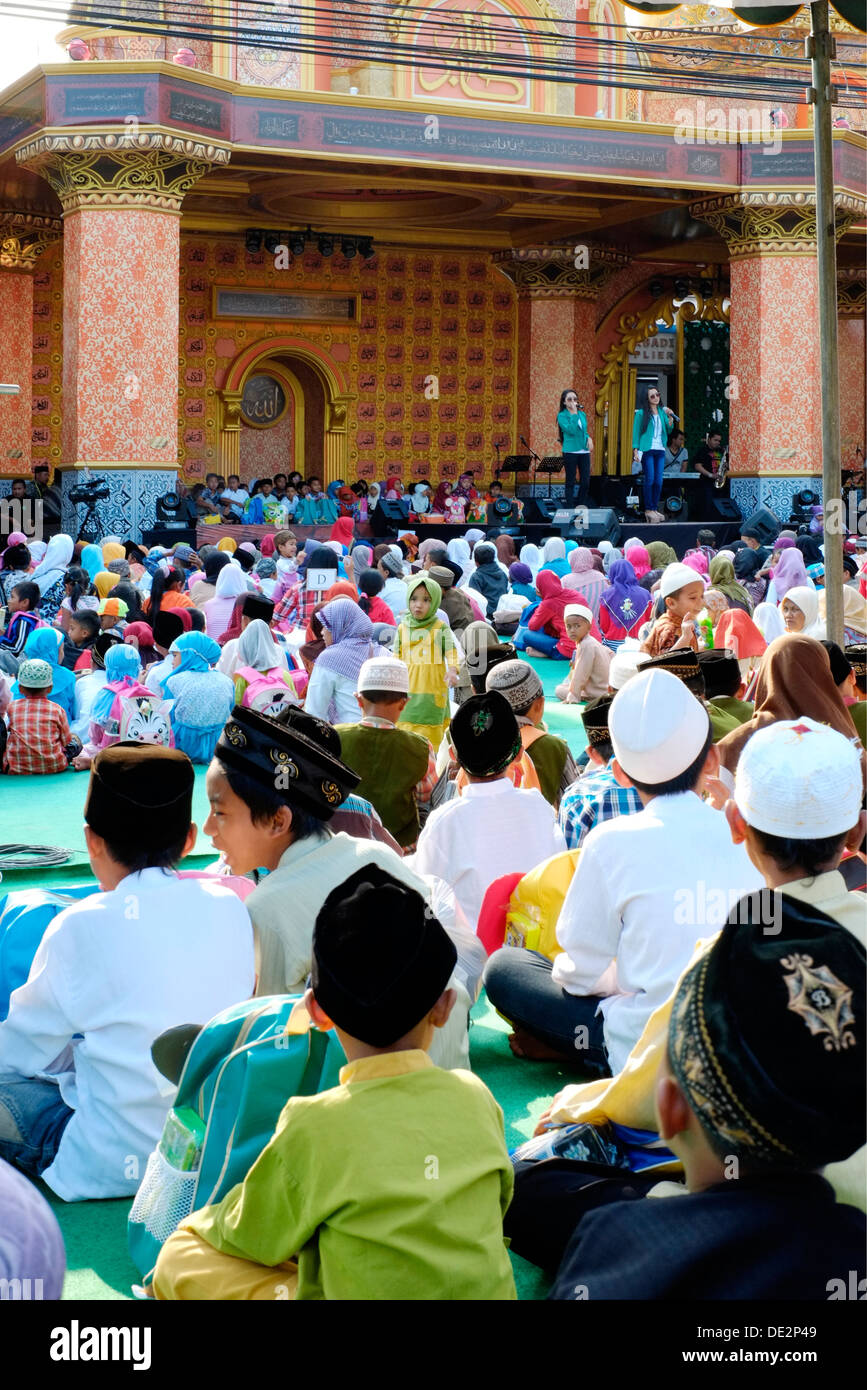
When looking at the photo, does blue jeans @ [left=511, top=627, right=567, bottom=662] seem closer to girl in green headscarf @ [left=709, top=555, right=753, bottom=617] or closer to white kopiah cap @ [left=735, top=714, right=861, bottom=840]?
girl in green headscarf @ [left=709, top=555, right=753, bottom=617]

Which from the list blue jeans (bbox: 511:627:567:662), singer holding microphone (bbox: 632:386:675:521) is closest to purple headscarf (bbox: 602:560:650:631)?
blue jeans (bbox: 511:627:567:662)

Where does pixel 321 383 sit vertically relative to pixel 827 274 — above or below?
above

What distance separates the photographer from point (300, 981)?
275cm

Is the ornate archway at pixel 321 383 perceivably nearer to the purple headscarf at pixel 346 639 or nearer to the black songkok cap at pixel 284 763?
the purple headscarf at pixel 346 639

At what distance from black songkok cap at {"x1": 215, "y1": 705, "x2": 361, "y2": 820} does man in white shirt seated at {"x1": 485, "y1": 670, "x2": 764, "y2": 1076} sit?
47cm

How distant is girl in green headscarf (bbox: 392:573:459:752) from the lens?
654 cm

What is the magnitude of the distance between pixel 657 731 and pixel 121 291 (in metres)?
12.2

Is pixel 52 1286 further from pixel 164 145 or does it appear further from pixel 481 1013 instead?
pixel 164 145

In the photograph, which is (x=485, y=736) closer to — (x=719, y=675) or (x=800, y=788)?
(x=719, y=675)

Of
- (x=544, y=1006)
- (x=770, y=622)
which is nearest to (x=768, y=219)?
(x=770, y=622)

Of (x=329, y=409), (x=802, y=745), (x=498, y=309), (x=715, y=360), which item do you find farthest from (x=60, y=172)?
(x=802, y=745)

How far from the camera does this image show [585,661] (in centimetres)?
744

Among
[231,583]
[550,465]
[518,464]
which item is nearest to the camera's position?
[231,583]

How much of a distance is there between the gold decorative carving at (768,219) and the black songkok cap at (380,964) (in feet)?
52.6
